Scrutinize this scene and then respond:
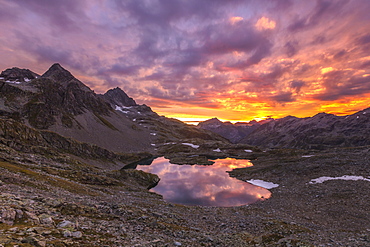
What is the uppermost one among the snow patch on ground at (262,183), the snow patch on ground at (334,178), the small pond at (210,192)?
the snow patch on ground at (334,178)

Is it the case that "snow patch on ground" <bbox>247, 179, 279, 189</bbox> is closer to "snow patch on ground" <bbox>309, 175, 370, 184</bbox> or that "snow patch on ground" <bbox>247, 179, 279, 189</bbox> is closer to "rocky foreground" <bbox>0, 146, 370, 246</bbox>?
"rocky foreground" <bbox>0, 146, 370, 246</bbox>

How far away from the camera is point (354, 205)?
4112 centimetres

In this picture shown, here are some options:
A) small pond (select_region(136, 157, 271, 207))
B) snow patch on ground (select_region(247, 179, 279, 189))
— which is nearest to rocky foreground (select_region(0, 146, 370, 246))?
snow patch on ground (select_region(247, 179, 279, 189))

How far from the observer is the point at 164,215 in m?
26.0

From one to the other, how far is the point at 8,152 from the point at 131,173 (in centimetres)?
3640

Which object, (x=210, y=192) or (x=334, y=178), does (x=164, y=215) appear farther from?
(x=334, y=178)

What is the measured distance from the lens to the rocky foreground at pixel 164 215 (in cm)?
1277

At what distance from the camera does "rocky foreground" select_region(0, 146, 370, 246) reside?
1277 centimetres

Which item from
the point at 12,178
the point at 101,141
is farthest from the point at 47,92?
the point at 12,178

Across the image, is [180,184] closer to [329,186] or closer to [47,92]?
[329,186]

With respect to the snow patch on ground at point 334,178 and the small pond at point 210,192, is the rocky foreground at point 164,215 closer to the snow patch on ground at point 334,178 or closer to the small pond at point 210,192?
the snow patch on ground at point 334,178

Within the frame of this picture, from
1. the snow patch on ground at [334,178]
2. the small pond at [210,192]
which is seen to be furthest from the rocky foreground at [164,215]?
the small pond at [210,192]

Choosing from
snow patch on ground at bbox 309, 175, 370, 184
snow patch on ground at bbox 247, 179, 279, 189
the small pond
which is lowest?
the small pond

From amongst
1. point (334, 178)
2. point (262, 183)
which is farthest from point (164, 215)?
point (334, 178)
